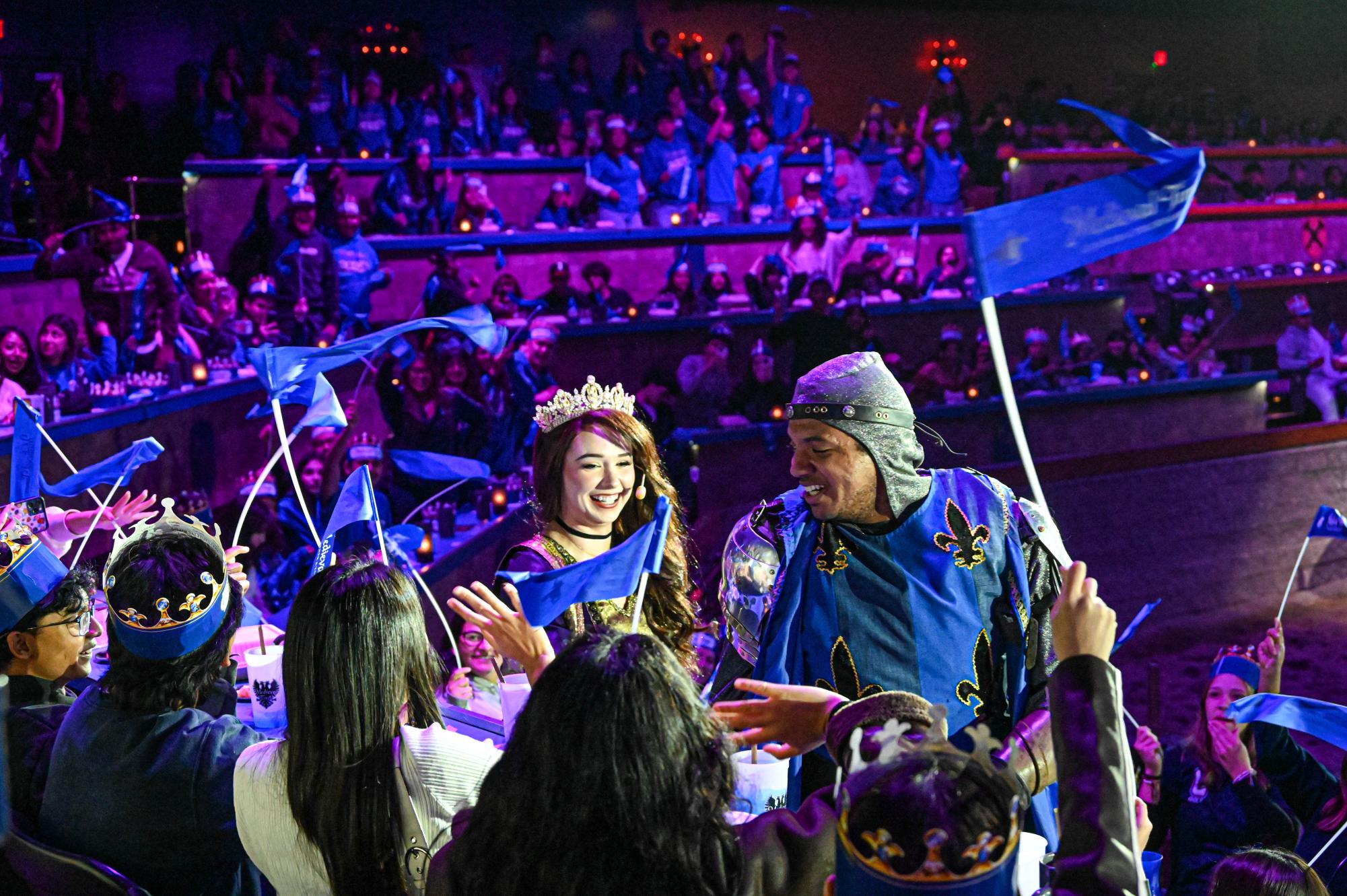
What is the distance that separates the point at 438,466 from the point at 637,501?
1.67 m

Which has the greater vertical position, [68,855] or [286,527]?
[68,855]

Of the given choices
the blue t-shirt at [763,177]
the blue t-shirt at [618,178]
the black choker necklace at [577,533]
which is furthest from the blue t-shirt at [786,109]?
the black choker necklace at [577,533]

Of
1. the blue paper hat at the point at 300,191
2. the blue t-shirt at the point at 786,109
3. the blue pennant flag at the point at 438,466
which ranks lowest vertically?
the blue pennant flag at the point at 438,466

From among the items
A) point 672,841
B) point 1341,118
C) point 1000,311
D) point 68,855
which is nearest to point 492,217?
point 1000,311

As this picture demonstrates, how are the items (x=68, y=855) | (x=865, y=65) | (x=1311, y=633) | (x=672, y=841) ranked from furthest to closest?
1. (x=865, y=65)
2. (x=1311, y=633)
3. (x=68, y=855)
4. (x=672, y=841)

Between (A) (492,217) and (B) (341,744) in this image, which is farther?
(A) (492,217)

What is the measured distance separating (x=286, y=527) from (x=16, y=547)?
2804mm

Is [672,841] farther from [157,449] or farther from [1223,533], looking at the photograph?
[1223,533]

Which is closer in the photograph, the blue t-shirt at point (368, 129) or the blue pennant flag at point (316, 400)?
the blue pennant flag at point (316, 400)

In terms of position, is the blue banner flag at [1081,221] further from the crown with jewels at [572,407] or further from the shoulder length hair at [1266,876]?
the crown with jewels at [572,407]

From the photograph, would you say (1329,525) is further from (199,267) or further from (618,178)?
(618,178)

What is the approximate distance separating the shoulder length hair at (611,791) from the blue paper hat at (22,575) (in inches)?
56.2

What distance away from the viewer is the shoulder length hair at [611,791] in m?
1.24

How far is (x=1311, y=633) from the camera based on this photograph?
21.9 feet
